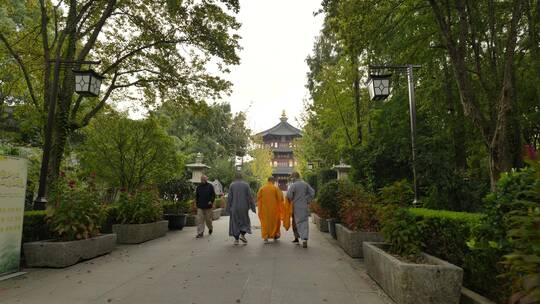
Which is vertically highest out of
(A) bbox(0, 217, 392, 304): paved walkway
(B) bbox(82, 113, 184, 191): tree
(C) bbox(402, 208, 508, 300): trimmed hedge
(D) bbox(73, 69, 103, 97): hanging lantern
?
(D) bbox(73, 69, 103, 97): hanging lantern

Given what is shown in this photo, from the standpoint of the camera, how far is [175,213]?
13.1m

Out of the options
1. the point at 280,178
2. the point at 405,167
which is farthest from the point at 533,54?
the point at 280,178

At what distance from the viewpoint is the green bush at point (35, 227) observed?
6.30m

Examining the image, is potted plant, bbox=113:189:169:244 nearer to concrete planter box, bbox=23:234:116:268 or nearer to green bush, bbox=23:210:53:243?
green bush, bbox=23:210:53:243

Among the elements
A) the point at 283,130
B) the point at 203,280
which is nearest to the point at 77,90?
the point at 203,280

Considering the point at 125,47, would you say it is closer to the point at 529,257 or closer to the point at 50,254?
the point at 50,254

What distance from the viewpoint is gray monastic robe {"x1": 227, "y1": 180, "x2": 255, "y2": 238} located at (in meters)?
9.12

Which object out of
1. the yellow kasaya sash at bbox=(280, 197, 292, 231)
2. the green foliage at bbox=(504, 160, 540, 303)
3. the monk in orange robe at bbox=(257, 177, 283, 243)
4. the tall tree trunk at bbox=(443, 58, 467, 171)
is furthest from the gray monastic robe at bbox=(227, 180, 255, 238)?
the green foliage at bbox=(504, 160, 540, 303)

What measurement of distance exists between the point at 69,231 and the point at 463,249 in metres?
6.55

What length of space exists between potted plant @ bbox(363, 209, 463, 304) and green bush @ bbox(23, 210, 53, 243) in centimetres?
594

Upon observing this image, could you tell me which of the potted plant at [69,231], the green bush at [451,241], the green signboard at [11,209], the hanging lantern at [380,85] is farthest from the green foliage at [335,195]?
the green signboard at [11,209]

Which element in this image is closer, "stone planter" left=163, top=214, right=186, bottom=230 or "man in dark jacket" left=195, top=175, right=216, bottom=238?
"man in dark jacket" left=195, top=175, right=216, bottom=238

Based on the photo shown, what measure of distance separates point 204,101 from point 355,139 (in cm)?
698

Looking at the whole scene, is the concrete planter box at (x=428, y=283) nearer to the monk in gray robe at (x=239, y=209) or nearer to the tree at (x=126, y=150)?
the monk in gray robe at (x=239, y=209)
